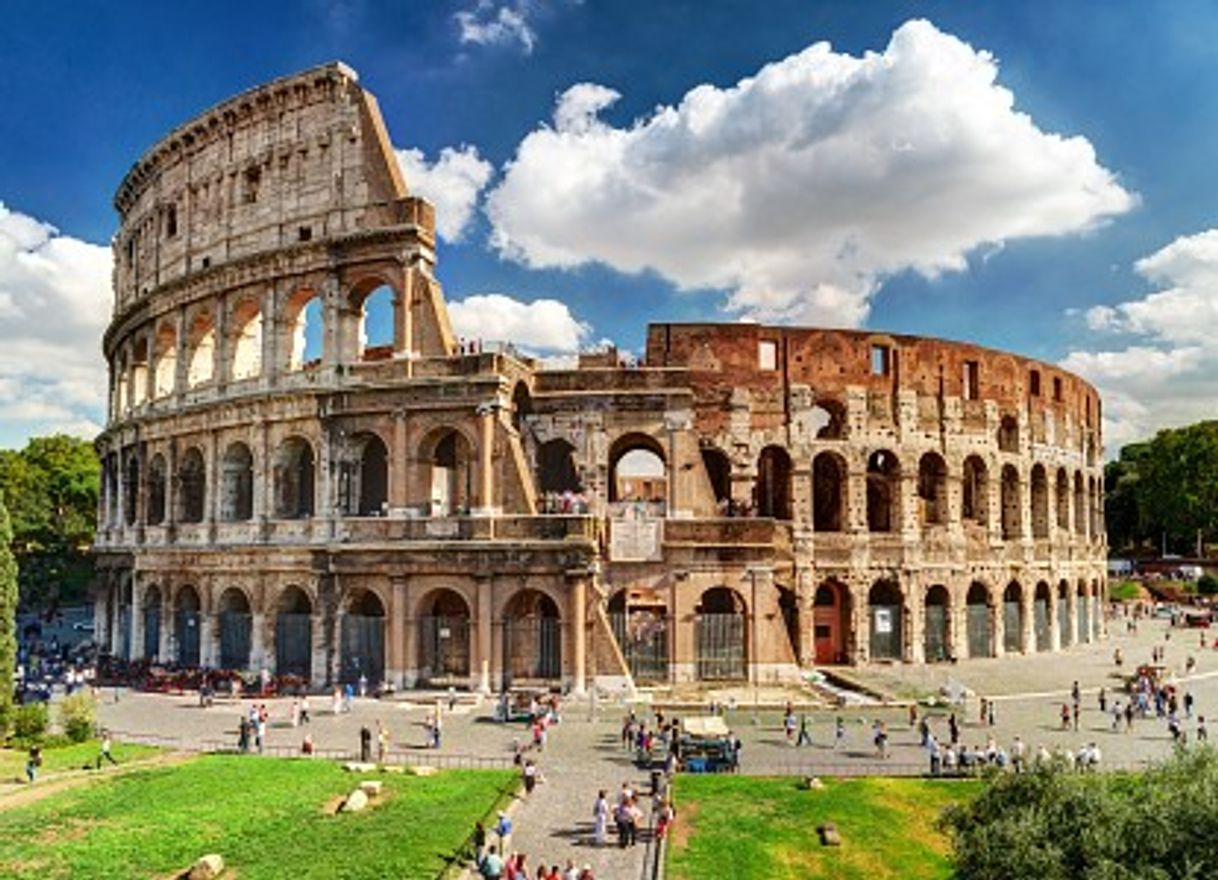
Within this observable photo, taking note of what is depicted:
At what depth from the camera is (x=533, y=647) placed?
1205 inches

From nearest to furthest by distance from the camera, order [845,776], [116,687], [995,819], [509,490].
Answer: [995,819]
[845,776]
[509,490]
[116,687]

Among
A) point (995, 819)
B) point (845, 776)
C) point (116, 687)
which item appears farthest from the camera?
point (116, 687)

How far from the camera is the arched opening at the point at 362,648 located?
104 ft

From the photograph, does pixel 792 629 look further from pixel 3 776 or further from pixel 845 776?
pixel 3 776

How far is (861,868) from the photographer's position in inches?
661

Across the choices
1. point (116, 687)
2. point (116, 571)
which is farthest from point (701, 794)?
point (116, 571)

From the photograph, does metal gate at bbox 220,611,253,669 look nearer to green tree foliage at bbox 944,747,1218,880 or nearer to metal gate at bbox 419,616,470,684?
metal gate at bbox 419,616,470,684

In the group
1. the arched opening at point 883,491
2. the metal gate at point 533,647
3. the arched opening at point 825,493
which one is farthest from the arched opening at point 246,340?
the arched opening at point 883,491

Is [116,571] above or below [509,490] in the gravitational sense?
below

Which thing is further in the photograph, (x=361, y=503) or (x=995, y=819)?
(x=361, y=503)

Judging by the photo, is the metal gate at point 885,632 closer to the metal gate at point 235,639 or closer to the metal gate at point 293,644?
the metal gate at point 293,644

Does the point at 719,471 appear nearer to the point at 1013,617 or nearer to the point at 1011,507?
the point at 1011,507

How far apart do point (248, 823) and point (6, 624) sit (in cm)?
1210

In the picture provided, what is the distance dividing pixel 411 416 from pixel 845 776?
58.6 ft
